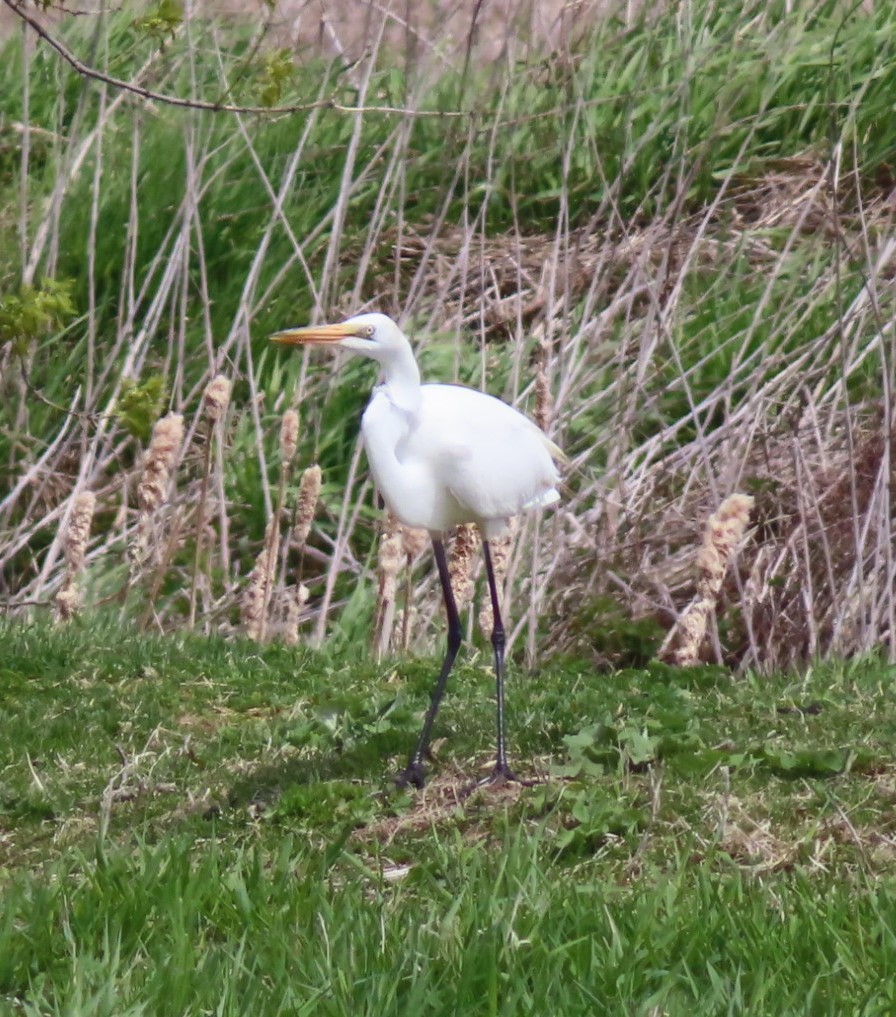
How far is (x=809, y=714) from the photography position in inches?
153

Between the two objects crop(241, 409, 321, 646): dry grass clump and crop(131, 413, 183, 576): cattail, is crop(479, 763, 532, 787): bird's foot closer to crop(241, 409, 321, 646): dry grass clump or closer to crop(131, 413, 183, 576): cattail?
crop(241, 409, 321, 646): dry grass clump

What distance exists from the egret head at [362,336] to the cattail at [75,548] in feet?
4.57

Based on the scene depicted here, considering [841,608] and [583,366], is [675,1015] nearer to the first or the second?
[841,608]

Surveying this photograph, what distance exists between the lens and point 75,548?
4836mm

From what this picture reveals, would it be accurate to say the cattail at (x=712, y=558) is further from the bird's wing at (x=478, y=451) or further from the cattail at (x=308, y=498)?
the cattail at (x=308, y=498)

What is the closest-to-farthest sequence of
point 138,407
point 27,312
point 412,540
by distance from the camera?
point 27,312, point 138,407, point 412,540

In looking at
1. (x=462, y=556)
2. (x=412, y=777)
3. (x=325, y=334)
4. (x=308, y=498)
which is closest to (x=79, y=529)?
(x=308, y=498)

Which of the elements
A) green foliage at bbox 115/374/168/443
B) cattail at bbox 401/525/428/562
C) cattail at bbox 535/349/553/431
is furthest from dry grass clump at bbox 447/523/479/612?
green foliage at bbox 115/374/168/443

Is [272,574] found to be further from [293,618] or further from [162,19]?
[162,19]

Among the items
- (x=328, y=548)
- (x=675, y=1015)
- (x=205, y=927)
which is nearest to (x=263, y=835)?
(x=205, y=927)

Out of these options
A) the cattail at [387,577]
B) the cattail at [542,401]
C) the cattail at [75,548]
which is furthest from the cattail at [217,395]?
the cattail at [542,401]

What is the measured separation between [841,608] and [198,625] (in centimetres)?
210

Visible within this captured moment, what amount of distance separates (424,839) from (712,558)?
1.57 metres

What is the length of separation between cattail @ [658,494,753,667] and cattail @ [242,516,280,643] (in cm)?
129
